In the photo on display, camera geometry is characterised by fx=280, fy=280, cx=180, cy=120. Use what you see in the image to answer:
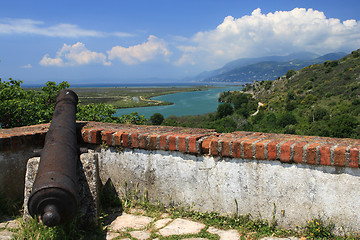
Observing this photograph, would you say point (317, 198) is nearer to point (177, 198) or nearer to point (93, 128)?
point (177, 198)

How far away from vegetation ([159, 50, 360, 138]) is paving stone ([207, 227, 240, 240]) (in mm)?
25367

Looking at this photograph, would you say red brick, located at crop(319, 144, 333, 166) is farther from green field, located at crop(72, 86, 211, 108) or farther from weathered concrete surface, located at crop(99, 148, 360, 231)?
green field, located at crop(72, 86, 211, 108)

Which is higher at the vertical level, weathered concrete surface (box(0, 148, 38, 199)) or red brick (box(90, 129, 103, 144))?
red brick (box(90, 129, 103, 144))

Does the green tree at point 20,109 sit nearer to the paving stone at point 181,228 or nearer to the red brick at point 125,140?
the red brick at point 125,140

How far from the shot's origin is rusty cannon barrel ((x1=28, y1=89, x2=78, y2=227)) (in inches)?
80.7

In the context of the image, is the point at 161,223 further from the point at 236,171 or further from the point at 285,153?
the point at 285,153

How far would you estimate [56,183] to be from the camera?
2.10 metres

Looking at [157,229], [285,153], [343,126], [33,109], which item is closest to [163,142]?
[157,229]

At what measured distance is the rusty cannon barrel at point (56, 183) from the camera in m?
2.05

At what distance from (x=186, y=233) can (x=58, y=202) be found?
1.20m

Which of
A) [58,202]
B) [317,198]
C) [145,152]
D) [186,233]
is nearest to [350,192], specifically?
[317,198]

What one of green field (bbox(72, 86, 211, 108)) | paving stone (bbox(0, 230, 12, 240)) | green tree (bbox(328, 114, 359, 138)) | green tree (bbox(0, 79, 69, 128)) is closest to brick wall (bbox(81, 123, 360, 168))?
paving stone (bbox(0, 230, 12, 240))

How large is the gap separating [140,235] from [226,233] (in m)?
0.81

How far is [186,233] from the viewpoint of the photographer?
8.63ft
